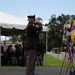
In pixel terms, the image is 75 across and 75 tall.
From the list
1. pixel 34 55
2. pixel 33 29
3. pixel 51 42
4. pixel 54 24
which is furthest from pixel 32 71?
pixel 54 24

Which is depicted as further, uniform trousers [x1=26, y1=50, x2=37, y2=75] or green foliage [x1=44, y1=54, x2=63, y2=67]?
green foliage [x1=44, y1=54, x2=63, y2=67]

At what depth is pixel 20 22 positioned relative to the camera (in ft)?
69.5

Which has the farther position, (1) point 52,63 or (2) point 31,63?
(1) point 52,63

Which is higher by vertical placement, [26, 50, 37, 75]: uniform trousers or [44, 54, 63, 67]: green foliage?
[26, 50, 37, 75]: uniform trousers

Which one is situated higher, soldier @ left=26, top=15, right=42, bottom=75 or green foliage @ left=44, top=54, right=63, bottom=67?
soldier @ left=26, top=15, right=42, bottom=75

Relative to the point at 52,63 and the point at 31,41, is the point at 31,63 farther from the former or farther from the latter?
the point at 52,63

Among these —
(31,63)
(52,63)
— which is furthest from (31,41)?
(52,63)

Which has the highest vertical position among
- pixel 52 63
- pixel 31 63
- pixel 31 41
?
pixel 31 41

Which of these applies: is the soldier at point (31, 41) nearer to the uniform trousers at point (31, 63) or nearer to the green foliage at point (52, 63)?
the uniform trousers at point (31, 63)

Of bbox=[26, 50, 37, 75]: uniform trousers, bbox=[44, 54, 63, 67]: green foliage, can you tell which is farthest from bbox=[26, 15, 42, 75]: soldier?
bbox=[44, 54, 63, 67]: green foliage

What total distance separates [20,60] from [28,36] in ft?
40.5

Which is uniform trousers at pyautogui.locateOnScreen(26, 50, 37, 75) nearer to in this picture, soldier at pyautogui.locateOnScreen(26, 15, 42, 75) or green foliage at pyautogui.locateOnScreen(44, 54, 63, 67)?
soldier at pyautogui.locateOnScreen(26, 15, 42, 75)

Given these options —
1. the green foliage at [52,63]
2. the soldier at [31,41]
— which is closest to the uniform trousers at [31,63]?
the soldier at [31,41]

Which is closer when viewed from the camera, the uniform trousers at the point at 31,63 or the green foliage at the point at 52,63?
the uniform trousers at the point at 31,63
